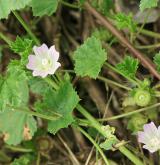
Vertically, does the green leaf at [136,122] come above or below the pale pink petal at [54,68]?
below

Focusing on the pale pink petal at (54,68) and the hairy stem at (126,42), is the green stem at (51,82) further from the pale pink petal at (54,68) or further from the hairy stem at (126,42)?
the hairy stem at (126,42)

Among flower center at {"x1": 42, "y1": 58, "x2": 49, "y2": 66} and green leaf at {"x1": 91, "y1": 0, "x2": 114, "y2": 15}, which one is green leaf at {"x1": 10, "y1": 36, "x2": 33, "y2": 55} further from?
green leaf at {"x1": 91, "y1": 0, "x2": 114, "y2": 15}

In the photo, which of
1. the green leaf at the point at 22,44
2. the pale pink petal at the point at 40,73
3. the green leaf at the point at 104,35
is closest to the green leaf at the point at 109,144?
the pale pink petal at the point at 40,73

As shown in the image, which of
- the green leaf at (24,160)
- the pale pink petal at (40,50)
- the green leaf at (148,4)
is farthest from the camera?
the green leaf at (24,160)

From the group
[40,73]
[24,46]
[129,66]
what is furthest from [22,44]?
[129,66]

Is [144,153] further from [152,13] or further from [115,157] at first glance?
[152,13]

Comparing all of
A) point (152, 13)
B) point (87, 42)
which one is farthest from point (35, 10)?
point (152, 13)

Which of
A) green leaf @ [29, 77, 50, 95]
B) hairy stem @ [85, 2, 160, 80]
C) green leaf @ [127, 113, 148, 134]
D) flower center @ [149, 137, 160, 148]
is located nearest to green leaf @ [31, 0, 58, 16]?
hairy stem @ [85, 2, 160, 80]


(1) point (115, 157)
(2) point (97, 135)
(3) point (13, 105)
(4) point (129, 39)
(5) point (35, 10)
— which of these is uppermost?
(5) point (35, 10)
